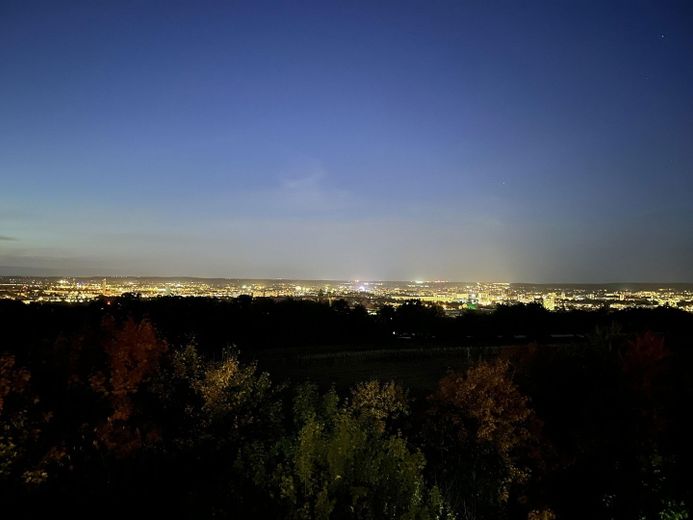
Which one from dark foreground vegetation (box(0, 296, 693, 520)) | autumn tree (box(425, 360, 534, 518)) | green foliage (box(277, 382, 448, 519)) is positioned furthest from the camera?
autumn tree (box(425, 360, 534, 518))

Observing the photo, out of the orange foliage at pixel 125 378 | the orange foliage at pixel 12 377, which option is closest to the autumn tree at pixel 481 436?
the orange foliage at pixel 125 378

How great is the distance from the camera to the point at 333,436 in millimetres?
15305

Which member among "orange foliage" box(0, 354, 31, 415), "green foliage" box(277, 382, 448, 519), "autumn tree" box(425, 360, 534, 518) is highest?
"green foliage" box(277, 382, 448, 519)

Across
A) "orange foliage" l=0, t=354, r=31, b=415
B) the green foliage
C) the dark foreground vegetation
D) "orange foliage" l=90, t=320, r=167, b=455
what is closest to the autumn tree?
the dark foreground vegetation

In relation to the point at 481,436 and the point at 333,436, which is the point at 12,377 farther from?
the point at 333,436

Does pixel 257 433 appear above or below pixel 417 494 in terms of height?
below

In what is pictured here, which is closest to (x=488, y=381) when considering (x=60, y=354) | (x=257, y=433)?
(x=257, y=433)

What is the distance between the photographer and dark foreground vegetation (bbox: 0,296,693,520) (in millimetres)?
15492

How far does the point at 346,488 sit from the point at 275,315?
80251 mm

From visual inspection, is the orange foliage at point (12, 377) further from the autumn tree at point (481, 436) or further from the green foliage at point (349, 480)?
the green foliage at point (349, 480)

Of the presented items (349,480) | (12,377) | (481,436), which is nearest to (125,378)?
(12,377)

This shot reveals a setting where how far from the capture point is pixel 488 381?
44031 millimetres

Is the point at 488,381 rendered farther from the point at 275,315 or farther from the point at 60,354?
the point at 275,315

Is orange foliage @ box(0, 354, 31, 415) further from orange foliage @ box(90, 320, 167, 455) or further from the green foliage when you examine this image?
the green foliage
